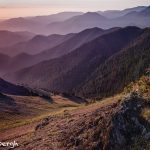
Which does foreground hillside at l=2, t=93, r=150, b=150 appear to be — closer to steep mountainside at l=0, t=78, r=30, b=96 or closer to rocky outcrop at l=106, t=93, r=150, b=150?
rocky outcrop at l=106, t=93, r=150, b=150

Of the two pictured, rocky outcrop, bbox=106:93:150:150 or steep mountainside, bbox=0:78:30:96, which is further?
steep mountainside, bbox=0:78:30:96

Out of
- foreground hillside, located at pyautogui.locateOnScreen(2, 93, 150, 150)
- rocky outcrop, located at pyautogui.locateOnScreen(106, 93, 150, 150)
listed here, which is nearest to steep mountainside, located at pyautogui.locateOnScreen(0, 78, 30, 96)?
foreground hillside, located at pyautogui.locateOnScreen(2, 93, 150, 150)

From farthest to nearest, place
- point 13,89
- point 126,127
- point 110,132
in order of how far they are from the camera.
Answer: point 13,89 < point 126,127 < point 110,132

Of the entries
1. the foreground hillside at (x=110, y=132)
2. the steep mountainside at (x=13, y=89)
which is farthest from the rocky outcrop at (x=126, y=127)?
the steep mountainside at (x=13, y=89)

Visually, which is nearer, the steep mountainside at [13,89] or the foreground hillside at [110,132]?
the foreground hillside at [110,132]

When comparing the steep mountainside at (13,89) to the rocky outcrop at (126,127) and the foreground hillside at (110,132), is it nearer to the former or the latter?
the foreground hillside at (110,132)

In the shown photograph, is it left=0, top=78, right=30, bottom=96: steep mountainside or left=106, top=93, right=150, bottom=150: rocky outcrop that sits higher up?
left=106, top=93, right=150, bottom=150: rocky outcrop

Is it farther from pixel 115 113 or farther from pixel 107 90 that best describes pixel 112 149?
pixel 107 90

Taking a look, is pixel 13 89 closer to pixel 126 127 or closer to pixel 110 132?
pixel 126 127

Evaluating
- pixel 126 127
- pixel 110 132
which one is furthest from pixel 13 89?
pixel 110 132

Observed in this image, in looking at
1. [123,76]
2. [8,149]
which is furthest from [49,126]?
[123,76]

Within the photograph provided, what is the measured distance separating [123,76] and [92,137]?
178836 millimetres

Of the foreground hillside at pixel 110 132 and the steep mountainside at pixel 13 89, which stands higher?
the foreground hillside at pixel 110 132

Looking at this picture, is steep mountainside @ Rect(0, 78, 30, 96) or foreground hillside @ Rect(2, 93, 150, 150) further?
steep mountainside @ Rect(0, 78, 30, 96)
